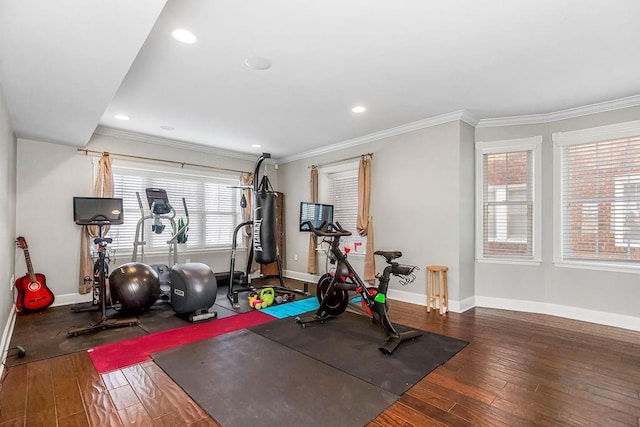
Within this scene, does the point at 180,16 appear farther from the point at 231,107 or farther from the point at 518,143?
the point at 518,143

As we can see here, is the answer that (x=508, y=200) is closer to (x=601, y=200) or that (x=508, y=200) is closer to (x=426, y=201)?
(x=601, y=200)

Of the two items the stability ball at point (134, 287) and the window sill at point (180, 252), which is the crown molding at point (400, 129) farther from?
the stability ball at point (134, 287)

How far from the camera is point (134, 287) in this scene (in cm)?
398

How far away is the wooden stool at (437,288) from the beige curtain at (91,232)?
503 centimetres

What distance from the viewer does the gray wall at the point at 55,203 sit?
4.52 metres

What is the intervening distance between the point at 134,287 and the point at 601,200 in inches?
238

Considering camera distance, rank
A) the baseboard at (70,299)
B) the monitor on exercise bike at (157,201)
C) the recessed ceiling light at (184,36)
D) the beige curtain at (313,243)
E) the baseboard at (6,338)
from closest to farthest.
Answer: the recessed ceiling light at (184,36), the baseboard at (6,338), the baseboard at (70,299), the monitor on exercise bike at (157,201), the beige curtain at (313,243)

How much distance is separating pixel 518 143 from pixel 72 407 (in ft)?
18.3

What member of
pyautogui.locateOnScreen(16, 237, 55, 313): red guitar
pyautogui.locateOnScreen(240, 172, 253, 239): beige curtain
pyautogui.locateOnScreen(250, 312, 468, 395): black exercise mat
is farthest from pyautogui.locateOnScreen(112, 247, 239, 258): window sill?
pyautogui.locateOnScreen(250, 312, 468, 395): black exercise mat

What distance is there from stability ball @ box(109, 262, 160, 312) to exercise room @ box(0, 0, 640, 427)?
Result: 4cm

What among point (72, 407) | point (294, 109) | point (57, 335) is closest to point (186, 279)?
point (57, 335)

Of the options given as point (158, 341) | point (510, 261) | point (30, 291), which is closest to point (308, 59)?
point (158, 341)

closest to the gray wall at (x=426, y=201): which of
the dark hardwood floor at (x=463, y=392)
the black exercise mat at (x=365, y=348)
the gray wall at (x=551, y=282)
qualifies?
the gray wall at (x=551, y=282)

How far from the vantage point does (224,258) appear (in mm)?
6512
